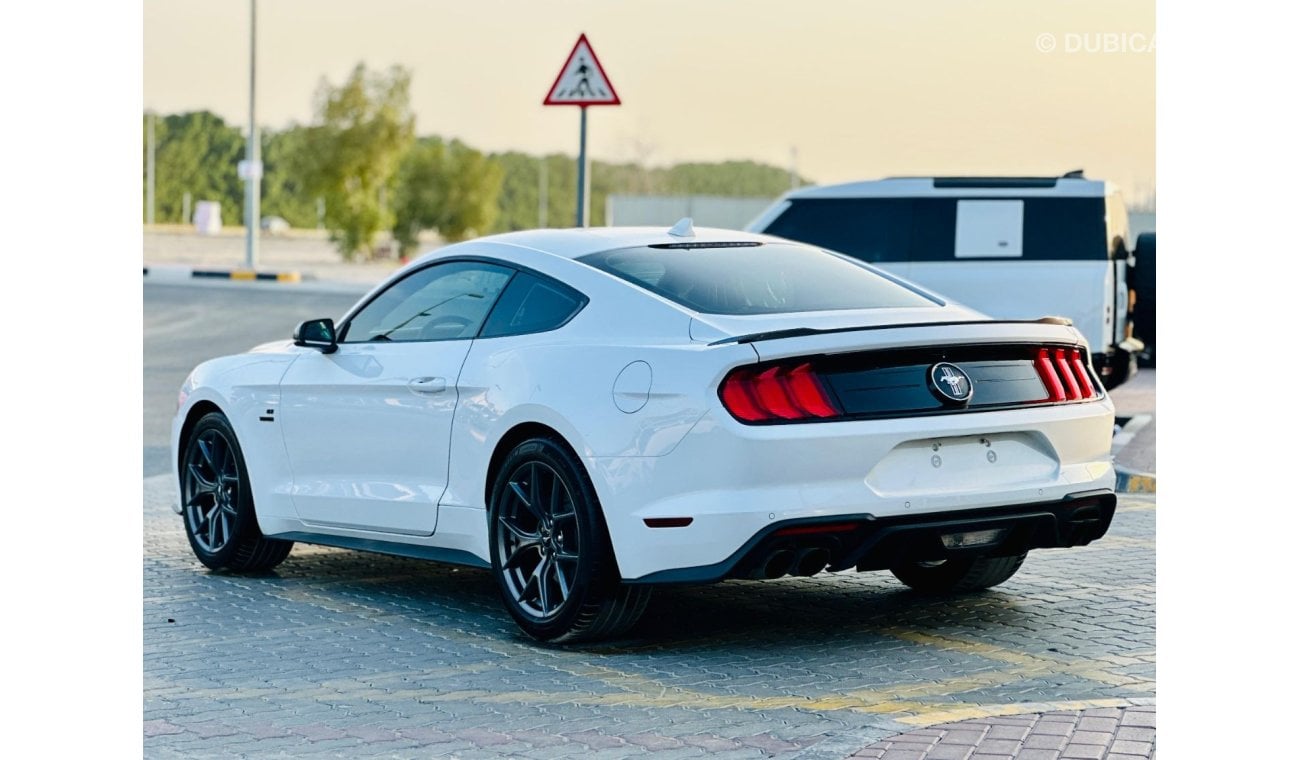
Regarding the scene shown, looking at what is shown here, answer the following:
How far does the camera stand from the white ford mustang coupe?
20.0ft

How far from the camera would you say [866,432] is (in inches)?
241

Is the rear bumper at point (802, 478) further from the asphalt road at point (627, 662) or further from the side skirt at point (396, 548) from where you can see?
the side skirt at point (396, 548)

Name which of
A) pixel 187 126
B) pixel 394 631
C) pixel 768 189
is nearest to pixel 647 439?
pixel 394 631

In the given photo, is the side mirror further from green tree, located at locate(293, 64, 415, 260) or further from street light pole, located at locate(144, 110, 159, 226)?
street light pole, located at locate(144, 110, 159, 226)

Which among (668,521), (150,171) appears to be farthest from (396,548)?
(150,171)

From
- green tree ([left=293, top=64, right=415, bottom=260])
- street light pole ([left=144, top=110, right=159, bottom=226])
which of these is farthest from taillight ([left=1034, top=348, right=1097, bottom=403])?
street light pole ([left=144, top=110, right=159, bottom=226])

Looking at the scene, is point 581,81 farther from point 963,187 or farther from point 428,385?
point 428,385

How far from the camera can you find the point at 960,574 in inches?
304

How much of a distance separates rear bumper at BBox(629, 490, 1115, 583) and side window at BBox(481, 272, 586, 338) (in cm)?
112

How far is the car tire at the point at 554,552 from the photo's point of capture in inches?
253

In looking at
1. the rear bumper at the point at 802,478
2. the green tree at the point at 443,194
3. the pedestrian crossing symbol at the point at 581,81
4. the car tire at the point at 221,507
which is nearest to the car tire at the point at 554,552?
the rear bumper at the point at 802,478

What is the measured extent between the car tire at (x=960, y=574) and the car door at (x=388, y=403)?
6.51ft

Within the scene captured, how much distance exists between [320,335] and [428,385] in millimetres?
920

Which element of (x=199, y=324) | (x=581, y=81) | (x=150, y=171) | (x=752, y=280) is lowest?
(x=199, y=324)
